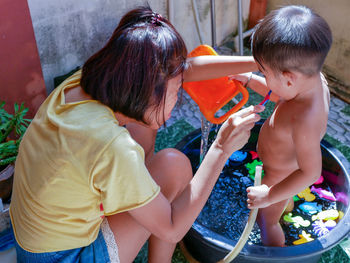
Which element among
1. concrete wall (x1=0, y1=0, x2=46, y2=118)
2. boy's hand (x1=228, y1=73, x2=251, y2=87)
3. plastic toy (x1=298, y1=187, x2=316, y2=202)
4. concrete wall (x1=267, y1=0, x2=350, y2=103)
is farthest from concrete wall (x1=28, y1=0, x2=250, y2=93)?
plastic toy (x1=298, y1=187, x2=316, y2=202)

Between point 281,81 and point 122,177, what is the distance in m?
0.70

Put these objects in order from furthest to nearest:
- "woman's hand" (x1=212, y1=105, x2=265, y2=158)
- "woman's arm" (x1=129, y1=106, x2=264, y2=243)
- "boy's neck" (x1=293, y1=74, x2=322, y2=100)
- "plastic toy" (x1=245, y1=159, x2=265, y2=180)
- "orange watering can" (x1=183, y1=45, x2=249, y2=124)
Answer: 1. "plastic toy" (x1=245, y1=159, x2=265, y2=180)
2. "orange watering can" (x1=183, y1=45, x2=249, y2=124)
3. "boy's neck" (x1=293, y1=74, x2=322, y2=100)
4. "woman's hand" (x1=212, y1=105, x2=265, y2=158)
5. "woman's arm" (x1=129, y1=106, x2=264, y2=243)

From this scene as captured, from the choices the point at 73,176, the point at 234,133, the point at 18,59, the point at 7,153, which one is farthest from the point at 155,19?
the point at 18,59

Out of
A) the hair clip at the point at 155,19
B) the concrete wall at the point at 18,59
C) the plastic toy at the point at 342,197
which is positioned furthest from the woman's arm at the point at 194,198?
the concrete wall at the point at 18,59

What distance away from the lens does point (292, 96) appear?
1.51 m

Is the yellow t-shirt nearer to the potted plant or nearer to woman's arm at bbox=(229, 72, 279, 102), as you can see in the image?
the potted plant

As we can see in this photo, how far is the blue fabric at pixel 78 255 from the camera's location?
1.27 m

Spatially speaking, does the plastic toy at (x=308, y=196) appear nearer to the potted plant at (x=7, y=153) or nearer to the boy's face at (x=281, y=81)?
the boy's face at (x=281, y=81)

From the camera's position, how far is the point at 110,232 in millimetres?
1312

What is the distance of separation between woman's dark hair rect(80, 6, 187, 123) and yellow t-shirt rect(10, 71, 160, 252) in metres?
0.06

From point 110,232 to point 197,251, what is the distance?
53 cm

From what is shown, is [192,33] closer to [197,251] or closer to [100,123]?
[197,251]

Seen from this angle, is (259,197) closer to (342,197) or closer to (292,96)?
(292,96)

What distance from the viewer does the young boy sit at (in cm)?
129
